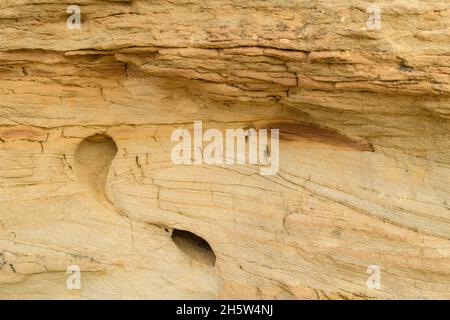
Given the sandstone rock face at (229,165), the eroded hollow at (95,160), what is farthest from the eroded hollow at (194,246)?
the eroded hollow at (95,160)

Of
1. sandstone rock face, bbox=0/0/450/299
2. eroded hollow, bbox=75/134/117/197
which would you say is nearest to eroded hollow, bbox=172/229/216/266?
sandstone rock face, bbox=0/0/450/299

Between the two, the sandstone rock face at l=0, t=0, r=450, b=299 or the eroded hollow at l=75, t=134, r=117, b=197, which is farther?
the eroded hollow at l=75, t=134, r=117, b=197

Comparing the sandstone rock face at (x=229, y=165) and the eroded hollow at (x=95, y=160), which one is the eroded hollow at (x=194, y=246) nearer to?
the sandstone rock face at (x=229, y=165)

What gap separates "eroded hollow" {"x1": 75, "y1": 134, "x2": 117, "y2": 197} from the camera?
3707mm

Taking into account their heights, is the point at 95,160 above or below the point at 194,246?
above

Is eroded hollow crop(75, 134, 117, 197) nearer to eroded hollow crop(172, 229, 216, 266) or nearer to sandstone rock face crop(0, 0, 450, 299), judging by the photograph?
sandstone rock face crop(0, 0, 450, 299)

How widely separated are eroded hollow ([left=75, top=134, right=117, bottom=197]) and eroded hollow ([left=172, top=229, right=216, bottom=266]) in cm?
64

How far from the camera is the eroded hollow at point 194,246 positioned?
12.0ft

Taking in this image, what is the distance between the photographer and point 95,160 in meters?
3.77

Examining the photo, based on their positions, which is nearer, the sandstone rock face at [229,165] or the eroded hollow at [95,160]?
the sandstone rock face at [229,165]

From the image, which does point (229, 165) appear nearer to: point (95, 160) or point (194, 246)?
point (194, 246)

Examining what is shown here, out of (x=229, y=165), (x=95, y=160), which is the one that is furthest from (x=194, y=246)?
(x=95, y=160)

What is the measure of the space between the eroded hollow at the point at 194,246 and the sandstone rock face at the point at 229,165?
0.04ft

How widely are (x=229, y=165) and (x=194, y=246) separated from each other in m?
0.70
